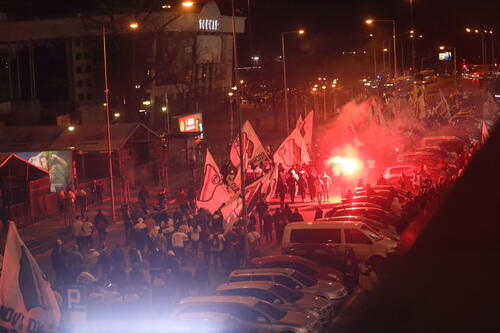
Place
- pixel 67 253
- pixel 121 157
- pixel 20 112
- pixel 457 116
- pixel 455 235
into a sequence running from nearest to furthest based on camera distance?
pixel 455 235, pixel 67 253, pixel 121 157, pixel 457 116, pixel 20 112

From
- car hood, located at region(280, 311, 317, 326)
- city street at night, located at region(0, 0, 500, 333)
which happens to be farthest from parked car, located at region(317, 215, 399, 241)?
car hood, located at region(280, 311, 317, 326)

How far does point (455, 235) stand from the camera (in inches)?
54.3

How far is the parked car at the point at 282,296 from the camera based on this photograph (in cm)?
1128

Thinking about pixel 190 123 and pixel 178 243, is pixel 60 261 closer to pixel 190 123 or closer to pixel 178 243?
pixel 178 243

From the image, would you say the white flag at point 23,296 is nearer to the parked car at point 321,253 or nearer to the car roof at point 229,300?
the car roof at point 229,300

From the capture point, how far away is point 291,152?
25.3 m

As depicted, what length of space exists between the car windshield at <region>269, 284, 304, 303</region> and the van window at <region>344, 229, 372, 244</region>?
405 cm

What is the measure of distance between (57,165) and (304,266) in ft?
54.2

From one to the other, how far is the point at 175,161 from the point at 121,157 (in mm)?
6912

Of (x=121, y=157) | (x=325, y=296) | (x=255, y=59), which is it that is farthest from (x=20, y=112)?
(x=325, y=296)

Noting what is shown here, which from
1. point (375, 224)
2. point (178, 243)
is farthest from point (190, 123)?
point (178, 243)

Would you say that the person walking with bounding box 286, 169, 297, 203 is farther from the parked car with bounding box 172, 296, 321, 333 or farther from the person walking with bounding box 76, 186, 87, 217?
the parked car with bounding box 172, 296, 321, 333

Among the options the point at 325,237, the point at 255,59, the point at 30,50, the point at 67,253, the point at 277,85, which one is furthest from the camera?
the point at 255,59

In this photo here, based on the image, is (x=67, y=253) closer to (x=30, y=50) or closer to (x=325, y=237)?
(x=325, y=237)
